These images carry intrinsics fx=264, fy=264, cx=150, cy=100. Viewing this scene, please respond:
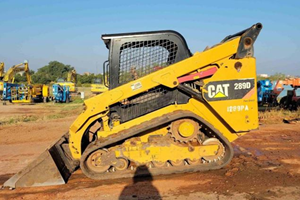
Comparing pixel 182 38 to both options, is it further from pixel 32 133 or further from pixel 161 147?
pixel 32 133

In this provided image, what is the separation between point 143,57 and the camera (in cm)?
481

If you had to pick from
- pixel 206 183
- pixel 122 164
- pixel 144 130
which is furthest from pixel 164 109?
pixel 206 183

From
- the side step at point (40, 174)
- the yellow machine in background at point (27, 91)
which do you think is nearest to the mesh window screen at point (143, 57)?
the side step at point (40, 174)

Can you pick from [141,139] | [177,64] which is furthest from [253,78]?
[141,139]

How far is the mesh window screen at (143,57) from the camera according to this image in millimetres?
4750

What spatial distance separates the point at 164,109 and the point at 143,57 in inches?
Result: 40.2

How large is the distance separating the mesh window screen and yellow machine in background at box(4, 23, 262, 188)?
2 cm

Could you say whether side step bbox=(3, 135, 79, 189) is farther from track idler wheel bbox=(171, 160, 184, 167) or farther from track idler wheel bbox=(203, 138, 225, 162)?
track idler wheel bbox=(203, 138, 225, 162)

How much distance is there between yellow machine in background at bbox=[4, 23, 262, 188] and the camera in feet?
14.8

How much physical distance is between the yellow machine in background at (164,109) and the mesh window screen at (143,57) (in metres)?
0.02

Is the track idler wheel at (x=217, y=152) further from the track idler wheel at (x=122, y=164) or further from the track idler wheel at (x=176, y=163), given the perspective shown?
the track idler wheel at (x=122, y=164)

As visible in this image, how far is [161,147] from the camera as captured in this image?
4543 millimetres

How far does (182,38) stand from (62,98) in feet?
66.7

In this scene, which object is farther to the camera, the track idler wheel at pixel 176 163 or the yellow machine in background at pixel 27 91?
the yellow machine in background at pixel 27 91
